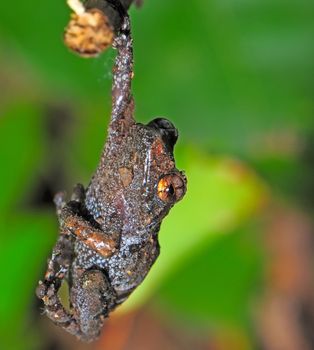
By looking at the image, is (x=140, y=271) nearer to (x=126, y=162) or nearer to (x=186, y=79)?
Answer: (x=126, y=162)

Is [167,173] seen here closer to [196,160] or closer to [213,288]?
[196,160]

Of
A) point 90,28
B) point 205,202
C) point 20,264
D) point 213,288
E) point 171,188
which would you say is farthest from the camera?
point 213,288

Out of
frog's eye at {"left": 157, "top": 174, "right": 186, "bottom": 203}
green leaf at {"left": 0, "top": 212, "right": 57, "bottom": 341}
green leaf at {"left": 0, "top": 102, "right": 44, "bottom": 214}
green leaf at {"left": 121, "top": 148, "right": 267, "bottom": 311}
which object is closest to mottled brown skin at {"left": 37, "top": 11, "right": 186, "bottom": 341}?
frog's eye at {"left": 157, "top": 174, "right": 186, "bottom": 203}

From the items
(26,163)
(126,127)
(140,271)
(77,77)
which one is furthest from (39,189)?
(126,127)

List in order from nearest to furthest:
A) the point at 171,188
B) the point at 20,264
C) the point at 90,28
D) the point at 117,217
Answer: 1. the point at 90,28
2. the point at 171,188
3. the point at 117,217
4. the point at 20,264

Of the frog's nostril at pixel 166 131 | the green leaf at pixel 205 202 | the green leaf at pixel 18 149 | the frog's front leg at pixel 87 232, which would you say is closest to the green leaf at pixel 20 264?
the green leaf at pixel 18 149

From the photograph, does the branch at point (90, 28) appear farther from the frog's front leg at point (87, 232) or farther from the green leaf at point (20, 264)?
the green leaf at point (20, 264)

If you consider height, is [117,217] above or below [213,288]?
above

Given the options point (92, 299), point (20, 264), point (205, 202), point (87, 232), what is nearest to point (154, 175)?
point (87, 232)
